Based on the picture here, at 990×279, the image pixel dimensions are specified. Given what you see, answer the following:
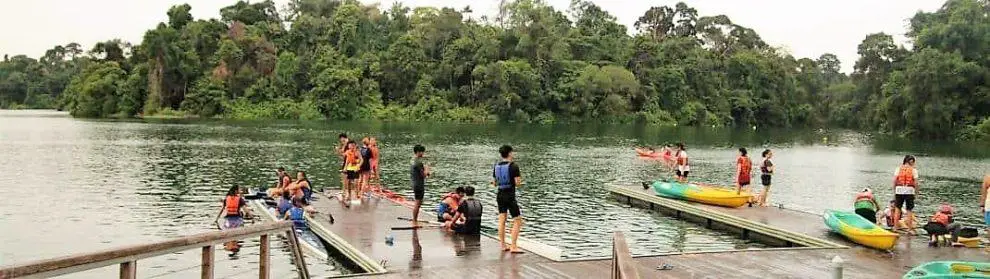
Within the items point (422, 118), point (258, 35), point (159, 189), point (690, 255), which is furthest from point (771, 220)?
point (258, 35)

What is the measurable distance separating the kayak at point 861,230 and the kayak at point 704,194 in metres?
4.93

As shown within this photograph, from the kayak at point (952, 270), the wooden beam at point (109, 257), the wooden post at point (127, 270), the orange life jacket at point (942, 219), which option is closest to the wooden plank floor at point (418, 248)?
the kayak at point (952, 270)

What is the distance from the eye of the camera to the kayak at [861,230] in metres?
16.3

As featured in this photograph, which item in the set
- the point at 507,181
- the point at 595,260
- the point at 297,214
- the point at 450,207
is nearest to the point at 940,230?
the point at 595,260

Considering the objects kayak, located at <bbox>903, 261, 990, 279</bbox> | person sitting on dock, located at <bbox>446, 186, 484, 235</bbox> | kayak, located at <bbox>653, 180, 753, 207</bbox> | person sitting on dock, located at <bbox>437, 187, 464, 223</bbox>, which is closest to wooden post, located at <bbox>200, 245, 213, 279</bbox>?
kayak, located at <bbox>903, 261, 990, 279</bbox>

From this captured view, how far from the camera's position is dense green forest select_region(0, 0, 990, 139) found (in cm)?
10644

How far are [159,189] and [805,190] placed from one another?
2486 cm

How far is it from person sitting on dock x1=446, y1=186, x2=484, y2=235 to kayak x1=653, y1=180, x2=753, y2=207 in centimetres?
940

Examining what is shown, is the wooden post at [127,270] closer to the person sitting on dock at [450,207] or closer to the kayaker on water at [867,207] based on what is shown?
A: the person sitting on dock at [450,207]

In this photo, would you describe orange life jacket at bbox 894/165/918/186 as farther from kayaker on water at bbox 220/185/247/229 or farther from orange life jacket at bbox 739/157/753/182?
kayaker on water at bbox 220/185/247/229

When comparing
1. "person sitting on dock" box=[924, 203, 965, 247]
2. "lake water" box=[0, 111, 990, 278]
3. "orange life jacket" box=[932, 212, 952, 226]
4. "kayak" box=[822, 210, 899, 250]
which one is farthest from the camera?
"lake water" box=[0, 111, 990, 278]

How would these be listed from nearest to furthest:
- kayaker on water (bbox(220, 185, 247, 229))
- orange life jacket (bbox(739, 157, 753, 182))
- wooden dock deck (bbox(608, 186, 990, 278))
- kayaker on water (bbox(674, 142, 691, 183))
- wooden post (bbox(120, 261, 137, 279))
A: wooden post (bbox(120, 261, 137, 279)) < wooden dock deck (bbox(608, 186, 990, 278)) < kayaker on water (bbox(220, 185, 247, 229)) < orange life jacket (bbox(739, 157, 753, 182)) < kayaker on water (bbox(674, 142, 691, 183))

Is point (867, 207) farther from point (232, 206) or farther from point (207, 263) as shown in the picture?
point (207, 263)

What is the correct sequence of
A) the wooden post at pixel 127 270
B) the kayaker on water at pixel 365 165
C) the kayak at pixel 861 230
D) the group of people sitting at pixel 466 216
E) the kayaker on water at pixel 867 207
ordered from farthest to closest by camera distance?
the kayaker on water at pixel 365 165 < the kayaker on water at pixel 867 207 < the group of people sitting at pixel 466 216 < the kayak at pixel 861 230 < the wooden post at pixel 127 270
